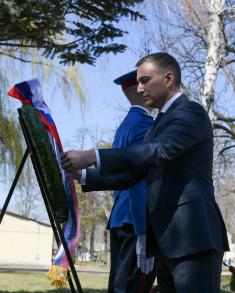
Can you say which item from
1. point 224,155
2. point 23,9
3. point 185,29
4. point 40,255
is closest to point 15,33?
point 23,9

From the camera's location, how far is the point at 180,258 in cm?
287

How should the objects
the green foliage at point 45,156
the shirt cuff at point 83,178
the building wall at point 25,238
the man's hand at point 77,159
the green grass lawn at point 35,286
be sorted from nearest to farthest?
the man's hand at point 77,159
the shirt cuff at point 83,178
the green foliage at point 45,156
the green grass lawn at point 35,286
the building wall at point 25,238

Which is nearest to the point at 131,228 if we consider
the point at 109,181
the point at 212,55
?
the point at 109,181

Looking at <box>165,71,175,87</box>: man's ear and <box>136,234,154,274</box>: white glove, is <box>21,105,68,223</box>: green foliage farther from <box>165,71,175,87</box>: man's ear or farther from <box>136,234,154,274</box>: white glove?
<box>165,71,175,87</box>: man's ear

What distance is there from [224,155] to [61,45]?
1477cm

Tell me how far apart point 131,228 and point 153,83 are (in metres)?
1.31

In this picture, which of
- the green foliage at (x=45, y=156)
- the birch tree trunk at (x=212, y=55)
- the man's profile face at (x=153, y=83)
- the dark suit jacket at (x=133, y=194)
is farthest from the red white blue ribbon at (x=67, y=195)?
the birch tree trunk at (x=212, y=55)

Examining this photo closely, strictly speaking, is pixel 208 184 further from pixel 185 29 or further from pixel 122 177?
pixel 185 29

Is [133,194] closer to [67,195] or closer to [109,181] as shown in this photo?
[67,195]

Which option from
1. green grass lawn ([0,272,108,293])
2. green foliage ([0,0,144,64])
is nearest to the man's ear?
green foliage ([0,0,144,64])

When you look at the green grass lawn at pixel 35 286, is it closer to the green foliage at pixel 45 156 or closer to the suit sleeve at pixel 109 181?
the green foliage at pixel 45 156

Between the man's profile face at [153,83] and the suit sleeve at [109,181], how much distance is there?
0.51 m

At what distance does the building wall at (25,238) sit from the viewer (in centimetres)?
5381

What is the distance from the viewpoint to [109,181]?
3.47 meters
